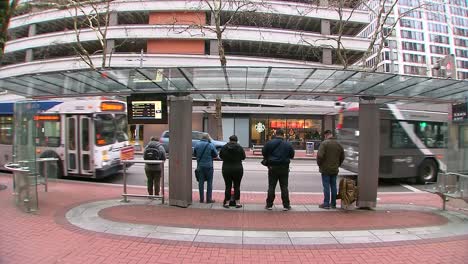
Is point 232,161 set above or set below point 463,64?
below

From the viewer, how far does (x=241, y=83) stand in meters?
7.96

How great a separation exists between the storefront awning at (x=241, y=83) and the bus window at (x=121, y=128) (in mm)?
3881

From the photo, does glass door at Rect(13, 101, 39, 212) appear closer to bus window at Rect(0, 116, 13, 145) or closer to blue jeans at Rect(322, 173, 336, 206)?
blue jeans at Rect(322, 173, 336, 206)

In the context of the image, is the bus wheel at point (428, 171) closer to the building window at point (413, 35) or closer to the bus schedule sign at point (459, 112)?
the bus schedule sign at point (459, 112)

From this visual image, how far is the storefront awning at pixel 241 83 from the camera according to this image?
6.84 meters

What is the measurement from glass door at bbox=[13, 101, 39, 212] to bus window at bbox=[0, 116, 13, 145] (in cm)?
672

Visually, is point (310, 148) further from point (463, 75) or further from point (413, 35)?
point (413, 35)

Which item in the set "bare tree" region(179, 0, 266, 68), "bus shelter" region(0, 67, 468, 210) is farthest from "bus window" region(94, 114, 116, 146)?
"bare tree" region(179, 0, 266, 68)

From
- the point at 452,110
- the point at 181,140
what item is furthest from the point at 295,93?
the point at 452,110

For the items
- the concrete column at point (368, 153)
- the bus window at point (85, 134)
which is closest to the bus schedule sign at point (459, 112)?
the concrete column at point (368, 153)

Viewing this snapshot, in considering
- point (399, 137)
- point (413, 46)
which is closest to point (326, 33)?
point (399, 137)

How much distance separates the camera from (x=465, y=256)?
4938 millimetres

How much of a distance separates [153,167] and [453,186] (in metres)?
6.66

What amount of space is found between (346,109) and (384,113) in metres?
1.50
